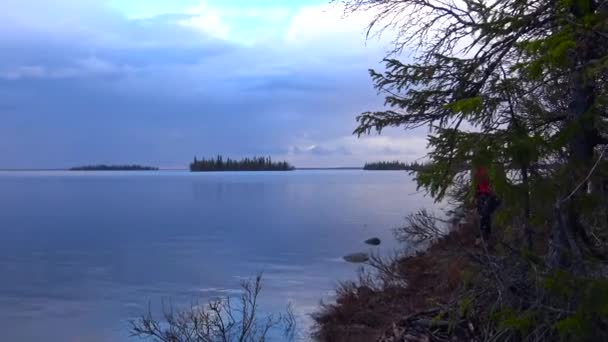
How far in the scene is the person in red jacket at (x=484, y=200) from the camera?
764 cm

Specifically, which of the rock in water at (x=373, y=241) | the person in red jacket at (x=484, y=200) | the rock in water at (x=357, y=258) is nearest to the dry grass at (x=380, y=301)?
the person in red jacket at (x=484, y=200)

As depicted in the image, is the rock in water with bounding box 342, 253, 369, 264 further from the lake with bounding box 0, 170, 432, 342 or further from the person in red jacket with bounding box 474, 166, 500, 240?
the person in red jacket with bounding box 474, 166, 500, 240

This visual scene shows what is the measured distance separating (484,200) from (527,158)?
11.7 feet

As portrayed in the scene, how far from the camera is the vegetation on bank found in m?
6.13

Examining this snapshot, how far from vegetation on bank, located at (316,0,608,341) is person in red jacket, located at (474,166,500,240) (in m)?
0.21

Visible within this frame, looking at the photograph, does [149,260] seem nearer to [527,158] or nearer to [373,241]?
[373,241]

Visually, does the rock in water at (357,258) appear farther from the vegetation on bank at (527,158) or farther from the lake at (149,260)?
the vegetation on bank at (527,158)

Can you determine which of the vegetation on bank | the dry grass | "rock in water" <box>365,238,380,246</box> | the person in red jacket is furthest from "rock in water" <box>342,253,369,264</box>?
the vegetation on bank

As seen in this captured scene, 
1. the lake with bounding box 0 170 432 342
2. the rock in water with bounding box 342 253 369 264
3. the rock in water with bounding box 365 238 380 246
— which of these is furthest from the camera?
the rock in water with bounding box 365 238 380 246

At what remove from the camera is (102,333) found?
48.6 ft

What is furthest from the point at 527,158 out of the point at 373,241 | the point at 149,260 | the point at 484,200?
the point at 373,241

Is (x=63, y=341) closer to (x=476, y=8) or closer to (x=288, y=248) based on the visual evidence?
(x=476, y=8)

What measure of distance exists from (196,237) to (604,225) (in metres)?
27.3

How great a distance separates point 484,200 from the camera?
10.3 meters
